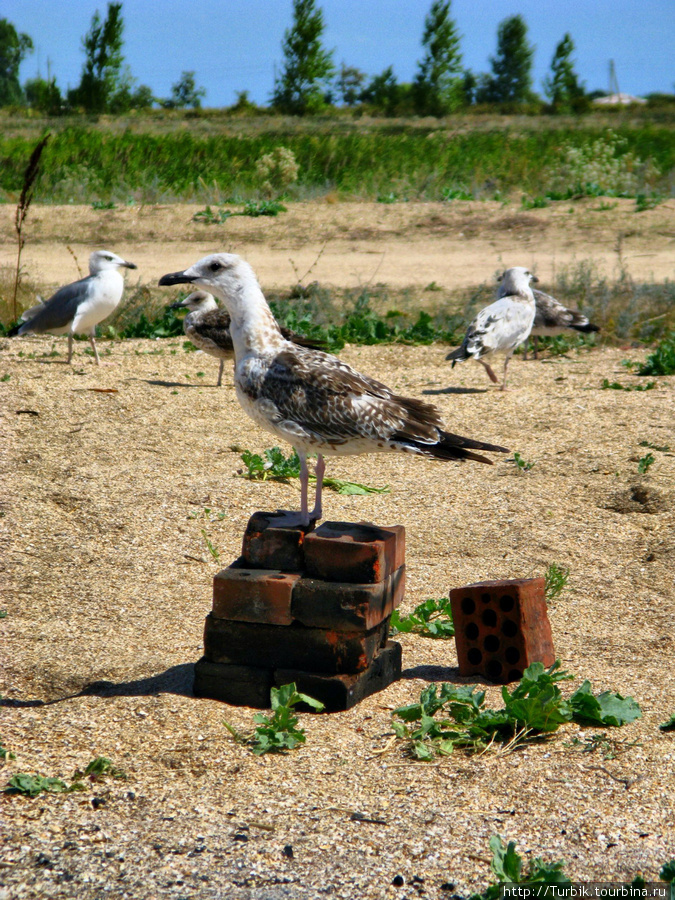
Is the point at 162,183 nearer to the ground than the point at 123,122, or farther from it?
nearer to the ground

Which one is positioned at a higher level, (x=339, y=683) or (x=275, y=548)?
(x=275, y=548)

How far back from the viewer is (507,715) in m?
3.38

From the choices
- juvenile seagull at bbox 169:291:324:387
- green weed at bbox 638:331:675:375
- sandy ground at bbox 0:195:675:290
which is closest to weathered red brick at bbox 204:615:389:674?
juvenile seagull at bbox 169:291:324:387

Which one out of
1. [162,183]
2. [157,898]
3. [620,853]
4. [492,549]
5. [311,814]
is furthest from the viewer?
[162,183]

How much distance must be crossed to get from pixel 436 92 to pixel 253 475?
172ft

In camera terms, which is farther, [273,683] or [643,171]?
[643,171]

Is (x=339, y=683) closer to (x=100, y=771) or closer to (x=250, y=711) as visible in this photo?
(x=250, y=711)

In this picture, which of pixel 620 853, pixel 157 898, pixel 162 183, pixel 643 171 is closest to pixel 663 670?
pixel 620 853

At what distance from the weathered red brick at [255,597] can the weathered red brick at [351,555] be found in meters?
0.12

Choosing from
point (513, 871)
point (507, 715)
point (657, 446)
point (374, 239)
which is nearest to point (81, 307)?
point (657, 446)

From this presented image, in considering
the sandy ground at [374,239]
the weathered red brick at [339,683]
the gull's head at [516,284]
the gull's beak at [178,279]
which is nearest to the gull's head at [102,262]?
the gull's head at [516,284]

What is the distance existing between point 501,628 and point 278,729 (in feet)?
3.58

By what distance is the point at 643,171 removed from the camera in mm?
21672

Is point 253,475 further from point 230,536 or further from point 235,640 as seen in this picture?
point 235,640
